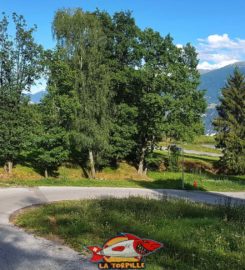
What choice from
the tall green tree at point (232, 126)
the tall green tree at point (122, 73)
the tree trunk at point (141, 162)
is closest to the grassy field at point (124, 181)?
the tree trunk at point (141, 162)

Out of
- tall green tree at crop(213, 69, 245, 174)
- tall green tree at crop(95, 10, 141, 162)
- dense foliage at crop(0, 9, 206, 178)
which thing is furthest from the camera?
tall green tree at crop(213, 69, 245, 174)

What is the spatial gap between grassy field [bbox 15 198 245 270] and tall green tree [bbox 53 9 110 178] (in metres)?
19.5

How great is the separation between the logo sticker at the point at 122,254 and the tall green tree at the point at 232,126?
4340 centimetres

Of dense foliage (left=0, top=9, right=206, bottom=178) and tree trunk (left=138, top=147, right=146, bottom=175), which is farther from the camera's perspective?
tree trunk (left=138, top=147, right=146, bottom=175)

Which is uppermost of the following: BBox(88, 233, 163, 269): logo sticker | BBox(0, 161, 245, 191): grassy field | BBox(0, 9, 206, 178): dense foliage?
BBox(0, 9, 206, 178): dense foliage

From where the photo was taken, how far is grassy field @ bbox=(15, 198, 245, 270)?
9742mm

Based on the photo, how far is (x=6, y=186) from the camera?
2311cm

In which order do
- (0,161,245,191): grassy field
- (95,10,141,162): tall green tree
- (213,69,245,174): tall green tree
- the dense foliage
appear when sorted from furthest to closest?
(213,69,245,174): tall green tree → (95,10,141,162): tall green tree → the dense foliage → (0,161,245,191): grassy field

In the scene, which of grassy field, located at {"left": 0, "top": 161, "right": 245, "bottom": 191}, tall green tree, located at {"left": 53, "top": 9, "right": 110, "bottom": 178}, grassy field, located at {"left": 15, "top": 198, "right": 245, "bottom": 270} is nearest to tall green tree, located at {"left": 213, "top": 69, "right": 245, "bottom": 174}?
grassy field, located at {"left": 0, "top": 161, "right": 245, "bottom": 191}

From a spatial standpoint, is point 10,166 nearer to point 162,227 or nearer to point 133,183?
point 133,183

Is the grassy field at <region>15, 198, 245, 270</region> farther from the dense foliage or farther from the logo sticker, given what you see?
the dense foliage

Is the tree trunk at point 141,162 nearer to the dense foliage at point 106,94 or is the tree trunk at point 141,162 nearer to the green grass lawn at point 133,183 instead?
the dense foliage at point 106,94

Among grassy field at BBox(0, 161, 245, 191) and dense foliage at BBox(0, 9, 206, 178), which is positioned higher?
dense foliage at BBox(0, 9, 206, 178)

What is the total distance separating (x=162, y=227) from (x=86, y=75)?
2610 cm
